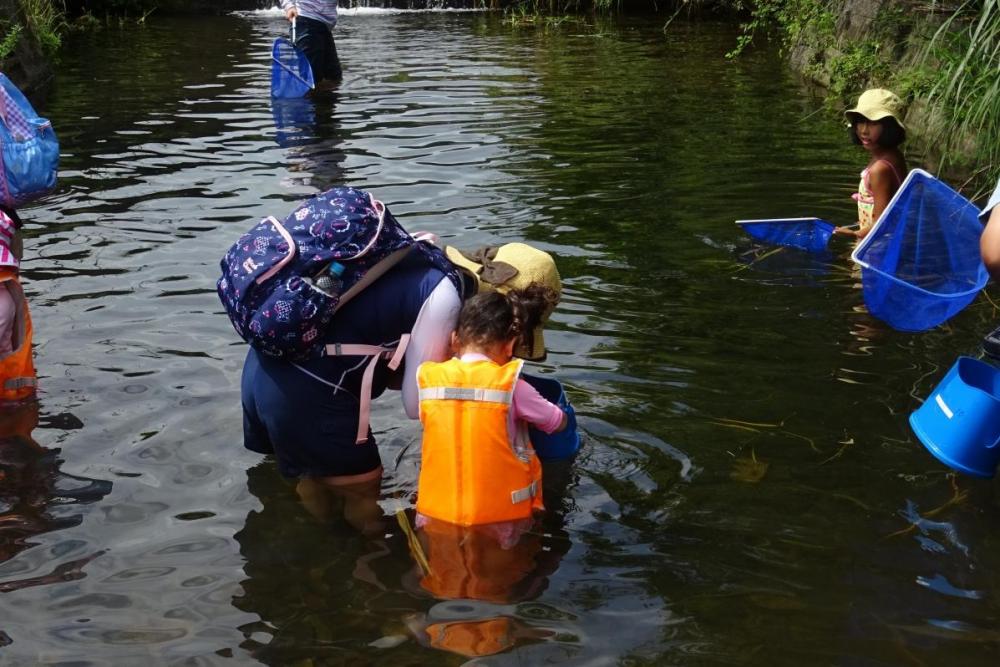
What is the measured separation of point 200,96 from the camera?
12258mm

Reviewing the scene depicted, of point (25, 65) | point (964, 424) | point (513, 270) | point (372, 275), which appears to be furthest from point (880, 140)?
point (25, 65)

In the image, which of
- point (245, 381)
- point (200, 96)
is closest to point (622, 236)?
point (245, 381)

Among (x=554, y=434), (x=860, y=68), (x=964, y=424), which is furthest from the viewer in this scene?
Answer: (x=860, y=68)

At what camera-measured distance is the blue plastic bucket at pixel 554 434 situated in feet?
13.0

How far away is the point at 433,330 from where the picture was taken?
3531mm

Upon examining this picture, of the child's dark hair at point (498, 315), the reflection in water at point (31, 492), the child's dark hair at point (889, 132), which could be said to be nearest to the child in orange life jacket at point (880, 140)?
the child's dark hair at point (889, 132)

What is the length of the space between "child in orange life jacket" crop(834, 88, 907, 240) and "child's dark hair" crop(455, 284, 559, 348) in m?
3.30

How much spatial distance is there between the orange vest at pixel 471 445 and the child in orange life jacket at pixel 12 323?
1.93 metres

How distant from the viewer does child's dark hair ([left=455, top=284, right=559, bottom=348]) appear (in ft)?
11.5

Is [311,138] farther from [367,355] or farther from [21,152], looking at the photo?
[367,355]

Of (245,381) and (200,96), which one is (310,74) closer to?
(200,96)

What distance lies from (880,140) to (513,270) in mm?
3397

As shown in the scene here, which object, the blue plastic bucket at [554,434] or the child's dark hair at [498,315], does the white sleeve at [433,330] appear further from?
the blue plastic bucket at [554,434]

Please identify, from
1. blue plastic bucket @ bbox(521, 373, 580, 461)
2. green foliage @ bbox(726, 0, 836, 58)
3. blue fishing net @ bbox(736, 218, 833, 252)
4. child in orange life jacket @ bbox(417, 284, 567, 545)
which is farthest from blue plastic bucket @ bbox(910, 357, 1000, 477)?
green foliage @ bbox(726, 0, 836, 58)
